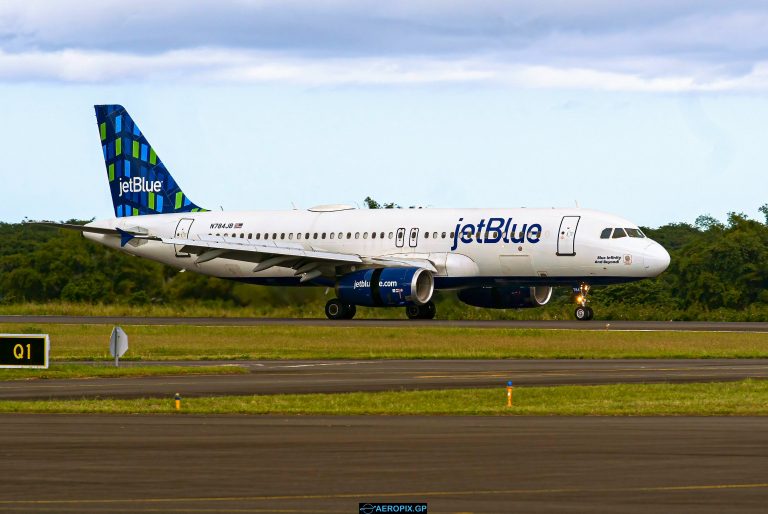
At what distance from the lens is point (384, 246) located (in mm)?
62531

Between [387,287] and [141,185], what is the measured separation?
58.3 feet

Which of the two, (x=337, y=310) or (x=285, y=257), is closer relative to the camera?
(x=285, y=257)

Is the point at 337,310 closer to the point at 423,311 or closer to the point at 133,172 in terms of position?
the point at 423,311

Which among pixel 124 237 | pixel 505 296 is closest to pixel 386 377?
pixel 505 296

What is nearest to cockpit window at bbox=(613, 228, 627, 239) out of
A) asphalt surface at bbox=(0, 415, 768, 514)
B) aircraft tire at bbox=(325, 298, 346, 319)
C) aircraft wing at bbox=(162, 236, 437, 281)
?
aircraft wing at bbox=(162, 236, 437, 281)

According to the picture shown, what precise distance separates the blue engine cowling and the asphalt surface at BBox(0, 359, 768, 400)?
17864 millimetres

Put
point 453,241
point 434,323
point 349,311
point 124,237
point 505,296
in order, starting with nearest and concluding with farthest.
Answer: point 434,323 → point 453,241 → point 349,311 → point 505,296 → point 124,237

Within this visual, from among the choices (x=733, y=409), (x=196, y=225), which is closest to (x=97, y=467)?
(x=733, y=409)

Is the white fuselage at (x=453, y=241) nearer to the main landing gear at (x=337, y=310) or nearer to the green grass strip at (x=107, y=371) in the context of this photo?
the main landing gear at (x=337, y=310)

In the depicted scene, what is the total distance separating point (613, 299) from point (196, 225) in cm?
2282

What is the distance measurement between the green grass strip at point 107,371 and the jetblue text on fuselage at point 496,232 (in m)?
23.9

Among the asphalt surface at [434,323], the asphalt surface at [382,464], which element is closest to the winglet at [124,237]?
the asphalt surface at [434,323]

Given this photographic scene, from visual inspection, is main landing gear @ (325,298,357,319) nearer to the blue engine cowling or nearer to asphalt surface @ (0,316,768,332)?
asphalt surface @ (0,316,768,332)

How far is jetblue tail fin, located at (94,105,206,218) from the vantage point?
70.7m
